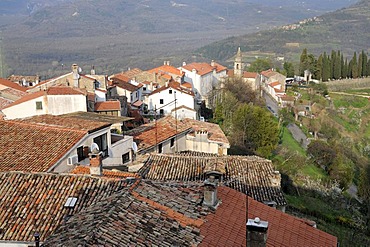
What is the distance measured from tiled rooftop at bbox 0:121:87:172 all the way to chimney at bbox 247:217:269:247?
7.74 meters

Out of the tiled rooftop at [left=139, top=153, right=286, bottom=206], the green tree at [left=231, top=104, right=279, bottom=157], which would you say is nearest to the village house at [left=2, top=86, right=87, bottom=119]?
the tiled rooftop at [left=139, top=153, right=286, bottom=206]

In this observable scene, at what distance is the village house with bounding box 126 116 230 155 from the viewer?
864 inches

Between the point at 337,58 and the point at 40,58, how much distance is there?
208 ft

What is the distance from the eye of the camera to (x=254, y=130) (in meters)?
34.9

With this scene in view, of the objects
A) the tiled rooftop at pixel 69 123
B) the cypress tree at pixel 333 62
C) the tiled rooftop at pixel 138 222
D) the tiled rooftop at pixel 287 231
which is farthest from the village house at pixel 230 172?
the cypress tree at pixel 333 62

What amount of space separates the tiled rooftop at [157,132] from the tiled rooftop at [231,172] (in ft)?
15.0

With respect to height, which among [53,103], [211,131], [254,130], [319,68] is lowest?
[254,130]

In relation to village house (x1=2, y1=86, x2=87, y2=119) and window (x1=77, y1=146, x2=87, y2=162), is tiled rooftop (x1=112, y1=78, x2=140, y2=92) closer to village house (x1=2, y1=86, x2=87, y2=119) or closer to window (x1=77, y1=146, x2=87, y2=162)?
village house (x1=2, y1=86, x2=87, y2=119)

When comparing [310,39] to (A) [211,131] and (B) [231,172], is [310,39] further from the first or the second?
(B) [231,172]

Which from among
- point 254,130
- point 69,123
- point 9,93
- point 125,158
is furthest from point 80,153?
point 254,130

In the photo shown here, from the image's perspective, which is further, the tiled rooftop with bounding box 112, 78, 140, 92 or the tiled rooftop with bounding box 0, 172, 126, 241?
the tiled rooftop with bounding box 112, 78, 140, 92

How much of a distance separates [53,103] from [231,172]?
12.6 metres

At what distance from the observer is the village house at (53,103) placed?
948 inches

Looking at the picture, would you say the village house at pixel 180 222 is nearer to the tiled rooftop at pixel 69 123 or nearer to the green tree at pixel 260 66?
the tiled rooftop at pixel 69 123
